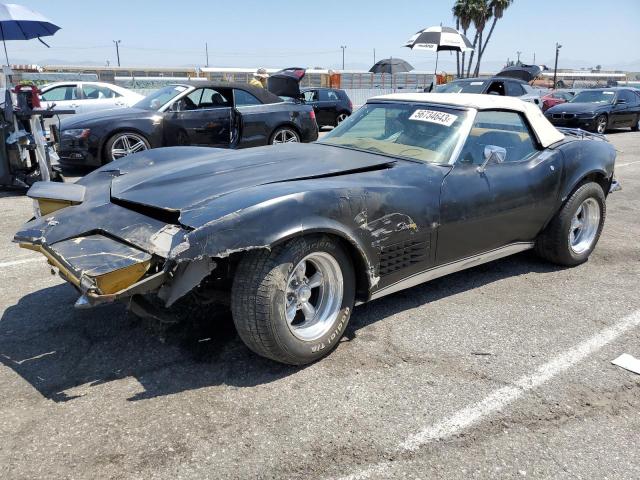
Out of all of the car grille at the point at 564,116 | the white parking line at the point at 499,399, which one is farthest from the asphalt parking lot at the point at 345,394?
the car grille at the point at 564,116

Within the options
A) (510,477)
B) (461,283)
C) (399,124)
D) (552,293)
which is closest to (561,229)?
(552,293)

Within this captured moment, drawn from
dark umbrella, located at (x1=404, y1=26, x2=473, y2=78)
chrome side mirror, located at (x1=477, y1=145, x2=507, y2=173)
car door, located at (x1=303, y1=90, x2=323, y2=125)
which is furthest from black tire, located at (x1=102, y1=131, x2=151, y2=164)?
dark umbrella, located at (x1=404, y1=26, x2=473, y2=78)

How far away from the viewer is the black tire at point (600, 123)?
15905 millimetres

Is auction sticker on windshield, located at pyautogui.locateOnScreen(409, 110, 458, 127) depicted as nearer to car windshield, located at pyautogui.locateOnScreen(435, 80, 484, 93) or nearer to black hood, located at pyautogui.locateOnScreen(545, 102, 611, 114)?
car windshield, located at pyautogui.locateOnScreen(435, 80, 484, 93)

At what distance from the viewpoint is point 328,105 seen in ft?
51.8

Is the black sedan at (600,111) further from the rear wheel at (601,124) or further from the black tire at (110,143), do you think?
the black tire at (110,143)

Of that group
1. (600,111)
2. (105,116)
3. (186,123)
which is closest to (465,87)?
(600,111)

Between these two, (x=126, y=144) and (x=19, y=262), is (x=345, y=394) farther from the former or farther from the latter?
(x=126, y=144)

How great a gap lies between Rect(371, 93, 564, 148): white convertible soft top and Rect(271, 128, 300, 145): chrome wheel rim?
497cm

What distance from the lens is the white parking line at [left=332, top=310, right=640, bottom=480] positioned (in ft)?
7.56

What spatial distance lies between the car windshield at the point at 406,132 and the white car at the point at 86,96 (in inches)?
382

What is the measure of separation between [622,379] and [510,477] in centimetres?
117

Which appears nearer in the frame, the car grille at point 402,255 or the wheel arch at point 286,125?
the car grille at point 402,255

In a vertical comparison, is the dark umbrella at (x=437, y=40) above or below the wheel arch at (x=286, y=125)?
above
